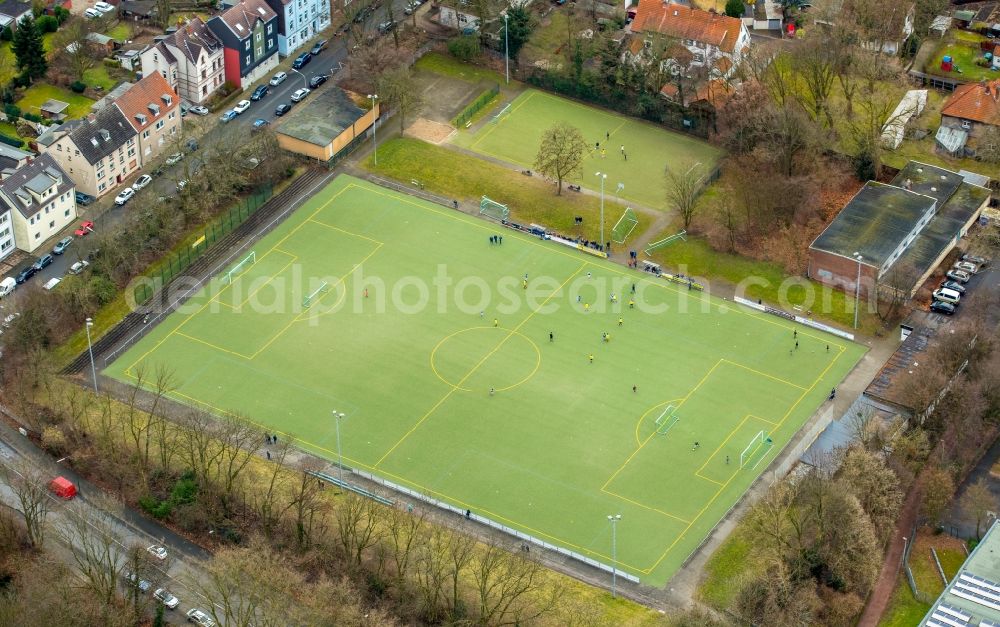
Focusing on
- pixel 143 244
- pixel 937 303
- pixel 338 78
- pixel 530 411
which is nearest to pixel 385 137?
pixel 338 78

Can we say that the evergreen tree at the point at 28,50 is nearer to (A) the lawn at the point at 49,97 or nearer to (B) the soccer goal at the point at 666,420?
(A) the lawn at the point at 49,97

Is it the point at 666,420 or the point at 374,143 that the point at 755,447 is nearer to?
the point at 666,420

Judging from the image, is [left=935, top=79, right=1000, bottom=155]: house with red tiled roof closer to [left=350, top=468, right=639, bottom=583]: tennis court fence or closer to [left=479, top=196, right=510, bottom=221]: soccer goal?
[left=479, top=196, right=510, bottom=221]: soccer goal

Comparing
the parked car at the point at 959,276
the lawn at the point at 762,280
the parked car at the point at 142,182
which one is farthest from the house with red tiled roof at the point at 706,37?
the parked car at the point at 142,182

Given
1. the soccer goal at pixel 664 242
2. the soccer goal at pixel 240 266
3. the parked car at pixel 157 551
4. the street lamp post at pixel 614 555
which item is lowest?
the street lamp post at pixel 614 555

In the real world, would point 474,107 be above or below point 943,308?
above

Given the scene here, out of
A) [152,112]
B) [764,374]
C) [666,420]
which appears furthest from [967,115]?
[152,112]
